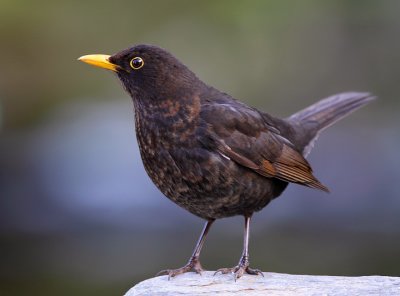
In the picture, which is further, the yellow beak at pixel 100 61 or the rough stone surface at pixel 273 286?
the yellow beak at pixel 100 61

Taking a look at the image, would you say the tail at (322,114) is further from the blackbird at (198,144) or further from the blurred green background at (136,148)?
the blurred green background at (136,148)

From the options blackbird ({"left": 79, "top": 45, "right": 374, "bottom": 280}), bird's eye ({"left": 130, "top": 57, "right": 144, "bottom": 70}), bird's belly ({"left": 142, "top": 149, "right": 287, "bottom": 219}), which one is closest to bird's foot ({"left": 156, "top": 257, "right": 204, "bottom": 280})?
blackbird ({"left": 79, "top": 45, "right": 374, "bottom": 280})

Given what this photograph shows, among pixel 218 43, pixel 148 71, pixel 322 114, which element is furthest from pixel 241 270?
pixel 218 43

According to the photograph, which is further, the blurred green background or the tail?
the blurred green background

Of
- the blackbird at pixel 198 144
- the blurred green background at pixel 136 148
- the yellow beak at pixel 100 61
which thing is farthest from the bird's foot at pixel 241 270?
the blurred green background at pixel 136 148

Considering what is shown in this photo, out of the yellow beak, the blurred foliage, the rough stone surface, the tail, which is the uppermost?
the blurred foliage

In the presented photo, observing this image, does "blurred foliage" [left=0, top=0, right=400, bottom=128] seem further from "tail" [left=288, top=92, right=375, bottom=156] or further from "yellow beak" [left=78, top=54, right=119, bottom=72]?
"yellow beak" [left=78, top=54, right=119, bottom=72]
